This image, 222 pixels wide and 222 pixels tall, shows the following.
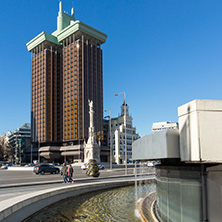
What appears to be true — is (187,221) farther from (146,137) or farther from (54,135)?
(54,135)

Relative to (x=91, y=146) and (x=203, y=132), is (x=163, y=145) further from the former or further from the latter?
(x=91, y=146)

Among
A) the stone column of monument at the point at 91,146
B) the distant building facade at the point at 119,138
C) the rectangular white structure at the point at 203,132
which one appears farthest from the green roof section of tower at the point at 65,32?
the rectangular white structure at the point at 203,132

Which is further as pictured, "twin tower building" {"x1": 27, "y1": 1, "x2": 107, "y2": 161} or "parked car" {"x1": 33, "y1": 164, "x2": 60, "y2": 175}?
"twin tower building" {"x1": 27, "y1": 1, "x2": 107, "y2": 161}

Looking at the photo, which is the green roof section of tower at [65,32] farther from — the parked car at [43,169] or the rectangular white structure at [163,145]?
the rectangular white structure at [163,145]

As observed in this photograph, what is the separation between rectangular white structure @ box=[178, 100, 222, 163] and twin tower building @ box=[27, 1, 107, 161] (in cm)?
9994

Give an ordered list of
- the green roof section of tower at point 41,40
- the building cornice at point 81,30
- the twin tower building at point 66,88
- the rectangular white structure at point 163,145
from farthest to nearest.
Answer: the green roof section of tower at point 41,40, the building cornice at point 81,30, the twin tower building at point 66,88, the rectangular white structure at point 163,145

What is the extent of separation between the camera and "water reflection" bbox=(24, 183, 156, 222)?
10.1 m

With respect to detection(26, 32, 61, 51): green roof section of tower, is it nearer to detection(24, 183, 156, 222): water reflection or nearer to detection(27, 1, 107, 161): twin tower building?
detection(27, 1, 107, 161): twin tower building

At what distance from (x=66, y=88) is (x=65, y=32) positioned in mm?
27602

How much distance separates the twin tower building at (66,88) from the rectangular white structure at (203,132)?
99.9m

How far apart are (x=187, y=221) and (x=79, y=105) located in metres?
107

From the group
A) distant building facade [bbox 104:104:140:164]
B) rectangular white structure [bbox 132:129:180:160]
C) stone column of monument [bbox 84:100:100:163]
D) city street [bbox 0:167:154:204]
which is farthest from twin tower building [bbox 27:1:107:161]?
rectangular white structure [bbox 132:129:180:160]

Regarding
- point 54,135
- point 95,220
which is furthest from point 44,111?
point 95,220

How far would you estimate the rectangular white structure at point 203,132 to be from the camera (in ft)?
21.1
